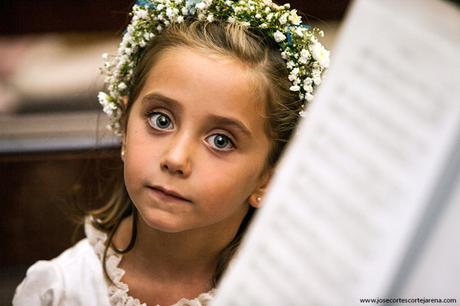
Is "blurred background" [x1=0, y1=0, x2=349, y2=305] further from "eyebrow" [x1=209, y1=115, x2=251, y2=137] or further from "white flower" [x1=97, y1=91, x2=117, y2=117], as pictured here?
"eyebrow" [x1=209, y1=115, x2=251, y2=137]

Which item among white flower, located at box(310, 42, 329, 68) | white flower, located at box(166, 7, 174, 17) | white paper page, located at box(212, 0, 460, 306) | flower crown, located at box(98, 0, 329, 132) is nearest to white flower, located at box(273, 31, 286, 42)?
flower crown, located at box(98, 0, 329, 132)

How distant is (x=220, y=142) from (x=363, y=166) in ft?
2.66

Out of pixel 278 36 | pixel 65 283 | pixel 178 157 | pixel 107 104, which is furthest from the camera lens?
pixel 107 104

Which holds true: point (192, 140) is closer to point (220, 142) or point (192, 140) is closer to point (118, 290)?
point (220, 142)

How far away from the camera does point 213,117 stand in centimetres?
155

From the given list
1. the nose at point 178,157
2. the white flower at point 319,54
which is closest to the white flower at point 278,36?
the white flower at point 319,54

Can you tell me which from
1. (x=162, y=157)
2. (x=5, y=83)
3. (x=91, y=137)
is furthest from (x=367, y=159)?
(x=5, y=83)

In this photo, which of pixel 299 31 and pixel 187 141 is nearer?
pixel 187 141

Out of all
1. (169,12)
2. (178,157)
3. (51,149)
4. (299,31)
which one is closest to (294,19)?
(299,31)

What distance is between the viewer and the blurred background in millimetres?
2355

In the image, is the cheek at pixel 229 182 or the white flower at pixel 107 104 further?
the white flower at pixel 107 104

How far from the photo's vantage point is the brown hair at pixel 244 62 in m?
1.69

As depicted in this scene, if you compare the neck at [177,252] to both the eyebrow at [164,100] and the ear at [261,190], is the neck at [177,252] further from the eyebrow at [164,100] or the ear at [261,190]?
the eyebrow at [164,100]

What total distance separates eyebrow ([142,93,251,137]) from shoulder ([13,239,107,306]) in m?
0.54
